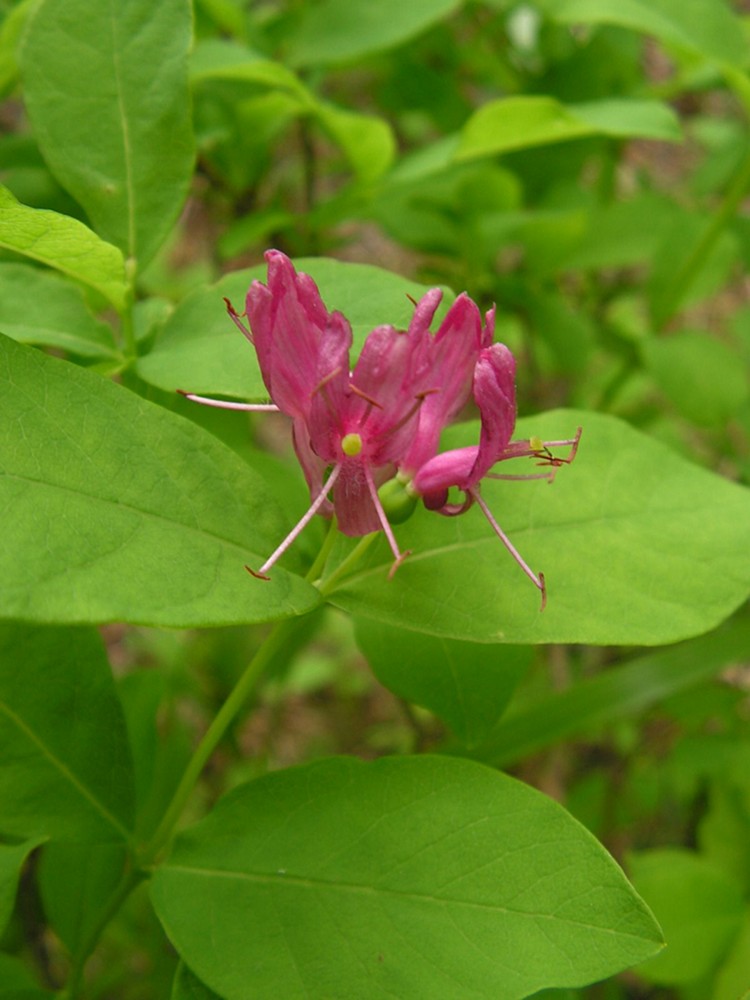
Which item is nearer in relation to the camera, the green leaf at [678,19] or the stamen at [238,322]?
the stamen at [238,322]

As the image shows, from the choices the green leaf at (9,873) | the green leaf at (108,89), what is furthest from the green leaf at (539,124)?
the green leaf at (9,873)

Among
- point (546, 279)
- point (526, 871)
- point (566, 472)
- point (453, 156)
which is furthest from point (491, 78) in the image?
point (526, 871)

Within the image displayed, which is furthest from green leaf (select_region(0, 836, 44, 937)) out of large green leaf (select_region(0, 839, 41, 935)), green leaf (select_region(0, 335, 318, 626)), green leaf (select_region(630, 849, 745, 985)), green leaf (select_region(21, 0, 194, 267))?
green leaf (select_region(630, 849, 745, 985))

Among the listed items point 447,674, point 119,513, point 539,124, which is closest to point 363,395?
point 119,513

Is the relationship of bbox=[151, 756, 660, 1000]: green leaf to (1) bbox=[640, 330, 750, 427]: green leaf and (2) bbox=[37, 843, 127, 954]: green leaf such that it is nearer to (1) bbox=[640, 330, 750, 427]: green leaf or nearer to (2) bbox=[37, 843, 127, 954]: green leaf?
(2) bbox=[37, 843, 127, 954]: green leaf

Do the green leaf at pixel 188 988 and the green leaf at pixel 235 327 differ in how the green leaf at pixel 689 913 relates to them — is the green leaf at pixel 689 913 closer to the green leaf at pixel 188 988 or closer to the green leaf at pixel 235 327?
the green leaf at pixel 188 988

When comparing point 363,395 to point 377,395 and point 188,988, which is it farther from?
point 188,988

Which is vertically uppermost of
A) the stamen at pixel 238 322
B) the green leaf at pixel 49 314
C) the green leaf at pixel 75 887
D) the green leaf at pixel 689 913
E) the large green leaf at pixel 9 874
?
the stamen at pixel 238 322
